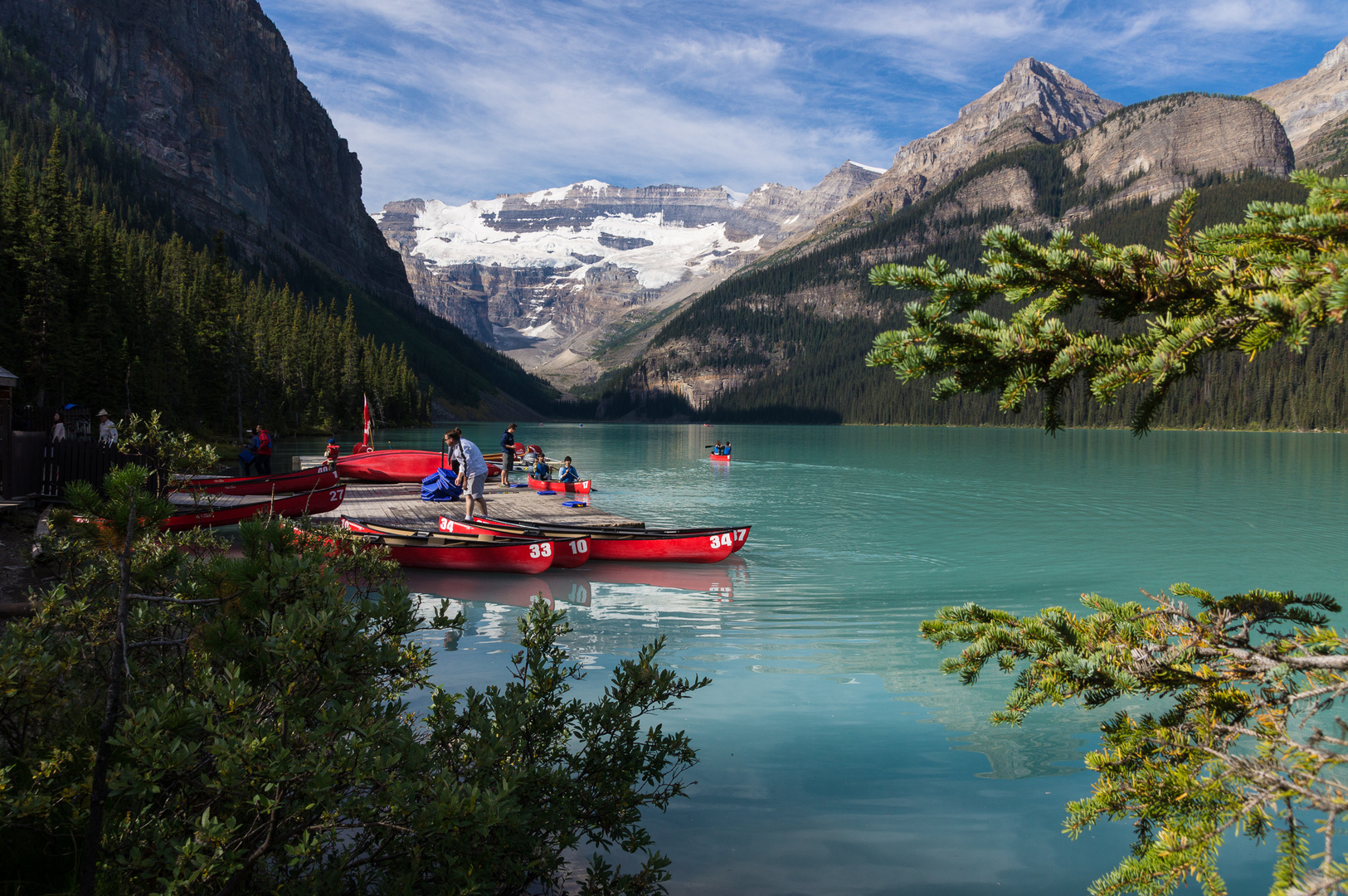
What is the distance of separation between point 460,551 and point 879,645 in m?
11.1

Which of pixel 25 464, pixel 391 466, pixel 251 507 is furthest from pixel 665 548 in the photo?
pixel 391 466

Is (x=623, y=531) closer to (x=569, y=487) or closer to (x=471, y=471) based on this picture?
(x=471, y=471)

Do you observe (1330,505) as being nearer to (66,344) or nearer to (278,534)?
(278,534)

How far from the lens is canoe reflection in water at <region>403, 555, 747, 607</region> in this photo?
18.0m

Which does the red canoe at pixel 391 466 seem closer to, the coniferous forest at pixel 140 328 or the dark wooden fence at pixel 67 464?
the coniferous forest at pixel 140 328

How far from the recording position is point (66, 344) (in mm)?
46906

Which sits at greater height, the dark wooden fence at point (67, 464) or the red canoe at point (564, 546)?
the dark wooden fence at point (67, 464)

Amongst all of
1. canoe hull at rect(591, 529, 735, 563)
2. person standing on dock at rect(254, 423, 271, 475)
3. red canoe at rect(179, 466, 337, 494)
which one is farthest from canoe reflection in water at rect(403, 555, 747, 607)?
person standing on dock at rect(254, 423, 271, 475)

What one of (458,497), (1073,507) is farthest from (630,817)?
(1073,507)

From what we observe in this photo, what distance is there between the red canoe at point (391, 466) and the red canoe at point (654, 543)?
17.6m

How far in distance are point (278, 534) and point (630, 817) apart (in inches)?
124

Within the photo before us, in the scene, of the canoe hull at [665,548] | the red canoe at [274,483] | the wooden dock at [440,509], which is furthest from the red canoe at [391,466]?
the canoe hull at [665,548]

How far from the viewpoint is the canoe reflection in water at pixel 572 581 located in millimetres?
18000

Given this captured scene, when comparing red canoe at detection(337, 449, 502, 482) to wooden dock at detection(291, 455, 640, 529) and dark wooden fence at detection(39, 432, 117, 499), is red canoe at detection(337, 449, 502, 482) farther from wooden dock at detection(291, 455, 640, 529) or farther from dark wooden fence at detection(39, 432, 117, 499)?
dark wooden fence at detection(39, 432, 117, 499)
